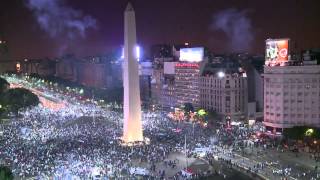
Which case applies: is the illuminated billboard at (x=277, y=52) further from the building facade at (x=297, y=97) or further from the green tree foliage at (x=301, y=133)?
the green tree foliage at (x=301, y=133)

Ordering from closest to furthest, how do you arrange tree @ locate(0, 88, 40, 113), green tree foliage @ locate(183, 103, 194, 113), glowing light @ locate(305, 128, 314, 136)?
1. glowing light @ locate(305, 128, 314, 136)
2. green tree foliage @ locate(183, 103, 194, 113)
3. tree @ locate(0, 88, 40, 113)

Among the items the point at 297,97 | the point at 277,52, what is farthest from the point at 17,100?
the point at 297,97

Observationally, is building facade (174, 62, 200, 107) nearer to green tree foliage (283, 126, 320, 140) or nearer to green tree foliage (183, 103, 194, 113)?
green tree foliage (183, 103, 194, 113)

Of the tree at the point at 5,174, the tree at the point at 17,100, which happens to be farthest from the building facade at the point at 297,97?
the tree at the point at 17,100

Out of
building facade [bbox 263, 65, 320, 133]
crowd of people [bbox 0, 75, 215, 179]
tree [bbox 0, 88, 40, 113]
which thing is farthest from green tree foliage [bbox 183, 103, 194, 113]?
tree [bbox 0, 88, 40, 113]

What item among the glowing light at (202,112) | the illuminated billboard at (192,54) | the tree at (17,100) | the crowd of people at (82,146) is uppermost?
the illuminated billboard at (192,54)

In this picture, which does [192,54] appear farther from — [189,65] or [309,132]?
[309,132]
